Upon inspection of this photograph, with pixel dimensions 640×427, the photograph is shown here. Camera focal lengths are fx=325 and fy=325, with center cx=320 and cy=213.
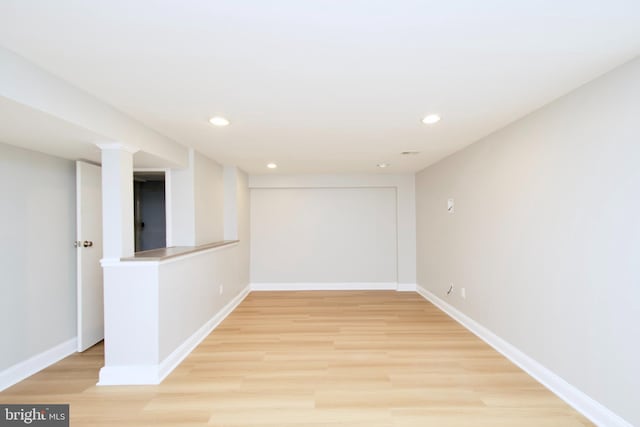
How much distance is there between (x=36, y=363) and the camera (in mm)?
2824

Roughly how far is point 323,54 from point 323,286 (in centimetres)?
492

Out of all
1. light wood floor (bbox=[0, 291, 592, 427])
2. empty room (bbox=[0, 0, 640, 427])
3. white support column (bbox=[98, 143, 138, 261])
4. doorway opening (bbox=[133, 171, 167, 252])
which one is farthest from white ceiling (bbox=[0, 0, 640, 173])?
doorway opening (bbox=[133, 171, 167, 252])

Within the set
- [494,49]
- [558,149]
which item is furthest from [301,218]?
[494,49]

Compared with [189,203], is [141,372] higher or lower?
lower

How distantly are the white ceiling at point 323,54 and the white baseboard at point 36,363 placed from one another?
7.42ft

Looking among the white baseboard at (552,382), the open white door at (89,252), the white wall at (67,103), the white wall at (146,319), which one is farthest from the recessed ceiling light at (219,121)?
the white baseboard at (552,382)

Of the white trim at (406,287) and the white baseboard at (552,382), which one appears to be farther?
the white trim at (406,287)

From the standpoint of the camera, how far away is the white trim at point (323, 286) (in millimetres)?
6074

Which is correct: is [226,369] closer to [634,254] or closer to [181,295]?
[181,295]

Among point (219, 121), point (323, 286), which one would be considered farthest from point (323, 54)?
point (323, 286)

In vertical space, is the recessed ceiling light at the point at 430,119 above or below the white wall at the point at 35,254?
above

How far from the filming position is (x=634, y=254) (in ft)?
5.92

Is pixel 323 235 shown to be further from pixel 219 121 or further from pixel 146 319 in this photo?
pixel 146 319

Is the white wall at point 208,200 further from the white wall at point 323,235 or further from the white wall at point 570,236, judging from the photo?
the white wall at point 570,236
